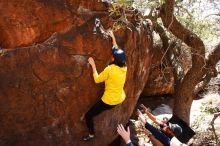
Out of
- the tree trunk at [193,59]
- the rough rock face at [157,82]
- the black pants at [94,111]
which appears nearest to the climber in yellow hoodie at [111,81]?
the black pants at [94,111]

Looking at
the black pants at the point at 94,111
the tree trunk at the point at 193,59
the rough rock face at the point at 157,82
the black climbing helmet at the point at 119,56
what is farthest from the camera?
the rough rock face at the point at 157,82

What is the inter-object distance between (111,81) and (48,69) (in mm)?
1211

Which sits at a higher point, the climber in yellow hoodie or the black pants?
the climber in yellow hoodie

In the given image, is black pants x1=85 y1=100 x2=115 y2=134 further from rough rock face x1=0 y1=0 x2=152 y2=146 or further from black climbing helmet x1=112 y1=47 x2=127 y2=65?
black climbing helmet x1=112 y1=47 x2=127 y2=65

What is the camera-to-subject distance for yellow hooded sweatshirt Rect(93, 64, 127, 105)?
20.9ft

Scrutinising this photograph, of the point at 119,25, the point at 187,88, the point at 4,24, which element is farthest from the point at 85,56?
the point at 187,88

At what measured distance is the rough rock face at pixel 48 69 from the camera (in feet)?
21.5

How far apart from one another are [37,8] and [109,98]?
211 centimetres

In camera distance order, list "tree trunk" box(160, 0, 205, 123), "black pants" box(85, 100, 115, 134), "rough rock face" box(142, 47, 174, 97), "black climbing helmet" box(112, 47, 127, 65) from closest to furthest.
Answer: "black climbing helmet" box(112, 47, 127, 65), "black pants" box(85, 100, 115, 134), "tree trunk" box(160, 0, 205, 123), "rough rock face" box(142, 47, 174, 97)

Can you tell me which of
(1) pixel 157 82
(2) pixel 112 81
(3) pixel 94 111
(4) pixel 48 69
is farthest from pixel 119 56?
(1) pixel 157 82

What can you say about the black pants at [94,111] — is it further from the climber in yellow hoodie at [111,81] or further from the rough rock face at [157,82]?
the rough rock face at [157,82]

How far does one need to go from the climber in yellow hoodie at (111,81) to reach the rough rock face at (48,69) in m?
0.25

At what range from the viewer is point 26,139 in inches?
265

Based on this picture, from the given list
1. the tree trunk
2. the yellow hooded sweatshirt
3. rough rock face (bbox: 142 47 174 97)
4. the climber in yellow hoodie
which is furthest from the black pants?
rough rock face (bbox: 142 47 174 97)
